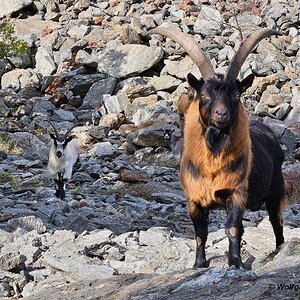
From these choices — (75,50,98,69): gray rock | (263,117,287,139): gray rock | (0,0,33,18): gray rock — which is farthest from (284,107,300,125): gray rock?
(0,0,33,18): gray rock

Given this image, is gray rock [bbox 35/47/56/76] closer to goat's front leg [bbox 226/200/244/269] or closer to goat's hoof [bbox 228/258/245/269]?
goat's front leg [bbox 226/200/244/269]

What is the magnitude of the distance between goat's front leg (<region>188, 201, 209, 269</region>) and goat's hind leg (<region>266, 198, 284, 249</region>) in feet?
3.94

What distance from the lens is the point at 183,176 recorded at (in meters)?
5.80

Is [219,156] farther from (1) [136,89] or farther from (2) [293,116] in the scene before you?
(1) [136,89]

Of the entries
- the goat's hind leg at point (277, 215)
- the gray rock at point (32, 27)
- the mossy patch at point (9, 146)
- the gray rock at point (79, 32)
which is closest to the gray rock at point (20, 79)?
the gray rock at point (79, 32)

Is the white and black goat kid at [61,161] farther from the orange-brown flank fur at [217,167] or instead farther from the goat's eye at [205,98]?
the goat's eye at [205,98]

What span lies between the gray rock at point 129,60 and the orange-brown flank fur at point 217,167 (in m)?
19.6

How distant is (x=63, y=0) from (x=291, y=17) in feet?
37.1

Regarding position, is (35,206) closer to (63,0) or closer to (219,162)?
(219,162)

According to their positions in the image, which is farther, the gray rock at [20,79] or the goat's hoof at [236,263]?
the gray rock at [20,79]

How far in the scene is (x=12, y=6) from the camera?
1282 inches

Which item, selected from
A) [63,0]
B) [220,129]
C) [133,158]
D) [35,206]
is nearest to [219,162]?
[220,129]

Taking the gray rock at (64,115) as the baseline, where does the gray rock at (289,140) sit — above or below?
below

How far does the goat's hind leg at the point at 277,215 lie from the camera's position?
6.80 metres
